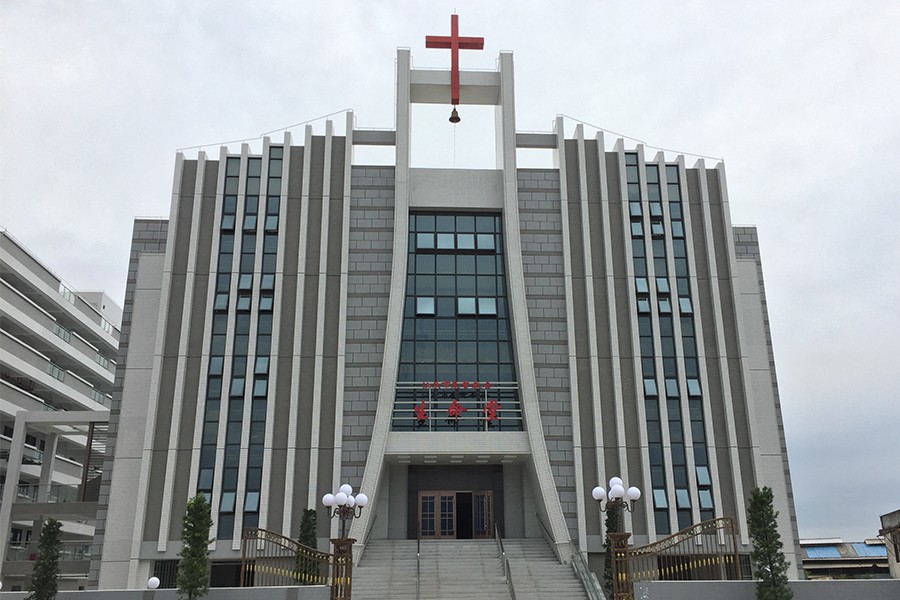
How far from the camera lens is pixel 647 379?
30.8 m

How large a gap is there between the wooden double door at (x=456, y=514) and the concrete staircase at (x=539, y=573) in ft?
4.70

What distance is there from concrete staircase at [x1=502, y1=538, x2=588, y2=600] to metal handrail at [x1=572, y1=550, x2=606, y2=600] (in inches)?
7.7

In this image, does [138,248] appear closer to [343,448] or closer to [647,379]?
[343,448]

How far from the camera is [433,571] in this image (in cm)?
2548

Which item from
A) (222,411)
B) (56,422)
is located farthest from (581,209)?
(56,422)

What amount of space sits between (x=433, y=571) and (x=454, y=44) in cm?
2045

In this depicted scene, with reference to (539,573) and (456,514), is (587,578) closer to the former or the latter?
(539,573)

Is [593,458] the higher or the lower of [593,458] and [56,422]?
the lower

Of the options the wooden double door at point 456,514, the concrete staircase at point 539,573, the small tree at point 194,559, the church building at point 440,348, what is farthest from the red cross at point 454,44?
the small tree at point 194,559

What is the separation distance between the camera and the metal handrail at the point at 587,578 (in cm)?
2305

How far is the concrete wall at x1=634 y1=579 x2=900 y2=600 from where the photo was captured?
1964 cm

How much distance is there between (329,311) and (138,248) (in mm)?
9351

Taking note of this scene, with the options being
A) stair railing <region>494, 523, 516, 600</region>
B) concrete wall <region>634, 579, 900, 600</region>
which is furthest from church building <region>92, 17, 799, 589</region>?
concrete wall <region>634, 579, 900, 600</region>

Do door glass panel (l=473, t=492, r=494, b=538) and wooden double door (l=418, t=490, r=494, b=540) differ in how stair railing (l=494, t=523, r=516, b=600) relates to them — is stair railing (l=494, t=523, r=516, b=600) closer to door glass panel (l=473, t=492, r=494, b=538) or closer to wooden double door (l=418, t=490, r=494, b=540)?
door glass panel (l=473, t=492, r=494, b=538)
